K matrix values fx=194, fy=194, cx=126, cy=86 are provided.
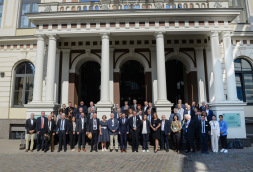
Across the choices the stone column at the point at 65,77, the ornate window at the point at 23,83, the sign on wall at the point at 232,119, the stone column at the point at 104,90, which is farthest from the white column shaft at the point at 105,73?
the ornate window at the point at 23,83

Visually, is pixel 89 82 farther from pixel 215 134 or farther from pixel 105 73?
pixel 215 134

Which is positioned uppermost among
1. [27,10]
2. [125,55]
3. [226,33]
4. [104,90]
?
[27,10]

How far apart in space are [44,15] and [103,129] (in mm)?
7150

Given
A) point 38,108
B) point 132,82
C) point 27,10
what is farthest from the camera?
point 27,10

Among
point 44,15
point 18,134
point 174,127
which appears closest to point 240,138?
point 174,127

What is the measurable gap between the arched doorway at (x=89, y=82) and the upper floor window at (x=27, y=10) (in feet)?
17.8

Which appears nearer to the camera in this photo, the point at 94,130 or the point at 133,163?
the point at 133,163

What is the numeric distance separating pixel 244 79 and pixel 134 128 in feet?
32.9

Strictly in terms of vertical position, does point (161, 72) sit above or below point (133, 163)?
above

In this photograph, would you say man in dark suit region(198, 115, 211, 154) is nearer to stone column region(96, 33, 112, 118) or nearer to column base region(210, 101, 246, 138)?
column base region(210, 101, 246, 138)

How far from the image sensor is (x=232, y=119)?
9.78 m

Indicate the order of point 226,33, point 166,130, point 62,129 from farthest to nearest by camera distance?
point 226,33, point 62,129, point 166,130

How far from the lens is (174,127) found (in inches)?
327

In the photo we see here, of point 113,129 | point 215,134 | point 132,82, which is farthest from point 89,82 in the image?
point 215,134
